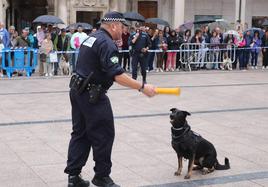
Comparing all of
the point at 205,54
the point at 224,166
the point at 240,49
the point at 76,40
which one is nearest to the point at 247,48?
the point at 240,49

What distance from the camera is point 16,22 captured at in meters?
33.6

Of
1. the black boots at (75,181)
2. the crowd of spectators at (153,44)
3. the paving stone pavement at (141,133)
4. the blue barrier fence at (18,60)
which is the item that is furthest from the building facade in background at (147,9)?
the black boots at (75,181)

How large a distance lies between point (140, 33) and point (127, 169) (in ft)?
29.9

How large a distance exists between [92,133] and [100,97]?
38 cm

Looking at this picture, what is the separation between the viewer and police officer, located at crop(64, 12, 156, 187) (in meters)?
5.25

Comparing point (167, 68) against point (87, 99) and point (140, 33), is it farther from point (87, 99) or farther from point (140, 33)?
point (87, 99)

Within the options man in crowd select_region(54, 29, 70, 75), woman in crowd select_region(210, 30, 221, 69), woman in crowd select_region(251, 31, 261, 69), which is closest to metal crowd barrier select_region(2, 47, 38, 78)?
man in crowd select_region(54, 29, 70, 75)

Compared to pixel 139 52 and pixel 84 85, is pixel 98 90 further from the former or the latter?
pixel 139 52

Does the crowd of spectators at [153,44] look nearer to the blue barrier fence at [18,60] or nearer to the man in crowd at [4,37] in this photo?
the man in crowd at [4,37]

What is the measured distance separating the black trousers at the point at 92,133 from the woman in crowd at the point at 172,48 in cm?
1471

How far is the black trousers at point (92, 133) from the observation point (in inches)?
210

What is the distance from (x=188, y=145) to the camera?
595 centimetres

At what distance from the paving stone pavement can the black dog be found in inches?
7.3

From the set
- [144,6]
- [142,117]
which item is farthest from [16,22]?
[142,117]
